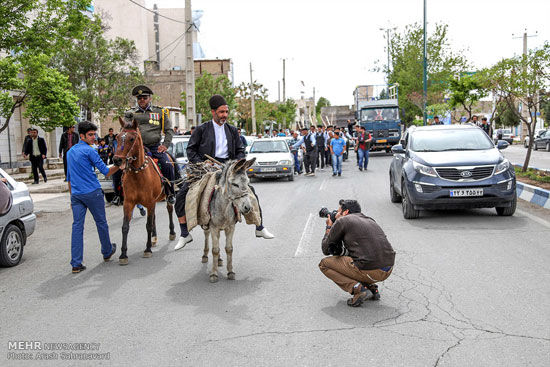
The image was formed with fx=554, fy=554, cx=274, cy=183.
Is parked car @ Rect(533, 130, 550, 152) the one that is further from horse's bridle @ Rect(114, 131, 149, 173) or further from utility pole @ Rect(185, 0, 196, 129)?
horse's bridle @ Rect(114, 131, 149, 173)

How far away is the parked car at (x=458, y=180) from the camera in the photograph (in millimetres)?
10680

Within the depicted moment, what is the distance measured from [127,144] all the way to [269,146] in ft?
49.7

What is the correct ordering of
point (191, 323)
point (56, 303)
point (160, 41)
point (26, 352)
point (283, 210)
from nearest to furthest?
1. point (26, 352)
2. point (191, 323)
3. point (56, 303)
4. point (283, 210)
5. point (160, 41)

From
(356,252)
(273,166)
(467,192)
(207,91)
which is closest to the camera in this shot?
(356,252)

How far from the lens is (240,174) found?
657cm

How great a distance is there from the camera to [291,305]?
5.94 meters

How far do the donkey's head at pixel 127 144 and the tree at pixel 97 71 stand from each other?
18113mm

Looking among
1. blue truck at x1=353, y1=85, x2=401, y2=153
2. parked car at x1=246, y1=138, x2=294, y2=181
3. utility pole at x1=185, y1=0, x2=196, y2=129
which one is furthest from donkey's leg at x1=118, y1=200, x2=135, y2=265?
blue truck at x1=353, y1=85, x2=401, y2=153

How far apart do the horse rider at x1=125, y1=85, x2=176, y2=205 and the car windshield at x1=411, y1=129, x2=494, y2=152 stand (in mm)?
5622

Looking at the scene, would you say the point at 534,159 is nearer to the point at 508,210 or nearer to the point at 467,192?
the point at 508,210

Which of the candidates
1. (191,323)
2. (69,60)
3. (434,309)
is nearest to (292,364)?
(191,323)

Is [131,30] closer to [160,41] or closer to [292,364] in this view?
[160,41]

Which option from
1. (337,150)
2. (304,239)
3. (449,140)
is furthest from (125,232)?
(337,150)

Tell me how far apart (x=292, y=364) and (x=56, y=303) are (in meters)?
3.28
